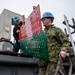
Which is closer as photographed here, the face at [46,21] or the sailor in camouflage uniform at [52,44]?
the sailor in camouflage uniform at [52,44]

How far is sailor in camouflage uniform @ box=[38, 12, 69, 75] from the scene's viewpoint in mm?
2546

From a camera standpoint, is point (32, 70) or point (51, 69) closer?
point (51, 69)

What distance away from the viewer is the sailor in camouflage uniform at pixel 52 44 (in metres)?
2.55

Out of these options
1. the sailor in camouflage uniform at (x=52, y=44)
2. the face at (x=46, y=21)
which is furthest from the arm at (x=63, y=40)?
the face at (x=46, y=21)

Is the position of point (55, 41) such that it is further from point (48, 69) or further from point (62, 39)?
point (48, 69)

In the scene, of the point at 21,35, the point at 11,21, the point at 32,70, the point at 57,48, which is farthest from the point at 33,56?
the point at 11,21

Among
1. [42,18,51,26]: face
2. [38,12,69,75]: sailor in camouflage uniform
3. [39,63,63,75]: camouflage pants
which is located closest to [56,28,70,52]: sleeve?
[38,12,69,75]: sailor in camouflage uniform

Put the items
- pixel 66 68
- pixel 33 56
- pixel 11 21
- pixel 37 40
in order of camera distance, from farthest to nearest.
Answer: pixel 11 21, pixel 66 68, pixel 33 56, pixel 37 40

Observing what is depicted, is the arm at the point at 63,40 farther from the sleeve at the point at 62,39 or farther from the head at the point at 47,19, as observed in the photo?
the head at the point at 47,19

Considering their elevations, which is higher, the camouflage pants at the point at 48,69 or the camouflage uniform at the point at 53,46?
the camouflage uniform at the point at 53,46

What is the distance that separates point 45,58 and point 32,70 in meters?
0.35

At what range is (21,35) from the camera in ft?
11.5

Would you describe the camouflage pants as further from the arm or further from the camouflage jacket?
the arm

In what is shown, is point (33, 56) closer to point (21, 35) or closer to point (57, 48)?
point (57, 48)
